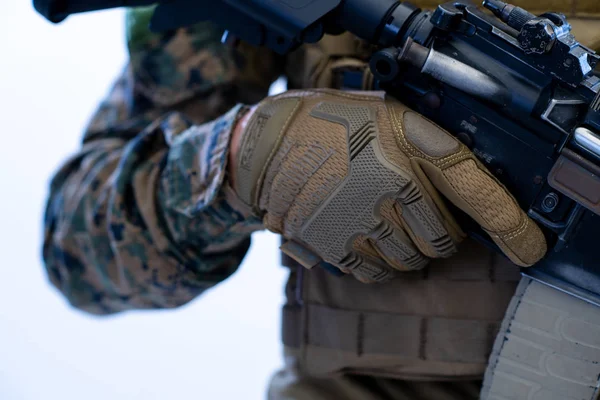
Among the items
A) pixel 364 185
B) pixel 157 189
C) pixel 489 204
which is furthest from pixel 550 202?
pixel 157 189

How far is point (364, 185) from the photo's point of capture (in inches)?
23.1

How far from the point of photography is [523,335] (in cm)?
63

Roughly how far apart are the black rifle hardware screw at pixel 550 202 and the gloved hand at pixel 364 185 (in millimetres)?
20

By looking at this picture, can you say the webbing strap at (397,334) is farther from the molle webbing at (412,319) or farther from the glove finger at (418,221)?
the glove finger at (418,221)

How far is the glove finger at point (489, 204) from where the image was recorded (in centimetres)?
56

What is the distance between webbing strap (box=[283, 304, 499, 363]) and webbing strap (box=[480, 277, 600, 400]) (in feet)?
0.15

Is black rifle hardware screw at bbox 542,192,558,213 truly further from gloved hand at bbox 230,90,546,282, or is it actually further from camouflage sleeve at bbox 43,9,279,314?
camouflage sleeve at bbox 43,9,279,314

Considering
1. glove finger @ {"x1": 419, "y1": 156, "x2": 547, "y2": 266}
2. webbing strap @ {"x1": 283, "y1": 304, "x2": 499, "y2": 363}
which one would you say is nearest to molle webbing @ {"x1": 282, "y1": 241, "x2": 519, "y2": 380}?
webbing strap @ {"x1": 283, "y1": 304, "x2": 499, "y2": 363}

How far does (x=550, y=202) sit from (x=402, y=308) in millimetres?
221

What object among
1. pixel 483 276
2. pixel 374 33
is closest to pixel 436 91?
pixel 374 33

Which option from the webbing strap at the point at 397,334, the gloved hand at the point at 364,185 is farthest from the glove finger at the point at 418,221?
the webbing strap at the point at 397,334

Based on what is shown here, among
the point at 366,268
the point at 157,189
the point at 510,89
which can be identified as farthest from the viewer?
the point at 157,189

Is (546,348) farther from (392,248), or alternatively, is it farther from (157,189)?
(157,189)

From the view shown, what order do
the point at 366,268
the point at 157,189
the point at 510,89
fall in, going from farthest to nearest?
the point at 157,189
the point at 366,268
the point at 510,89
